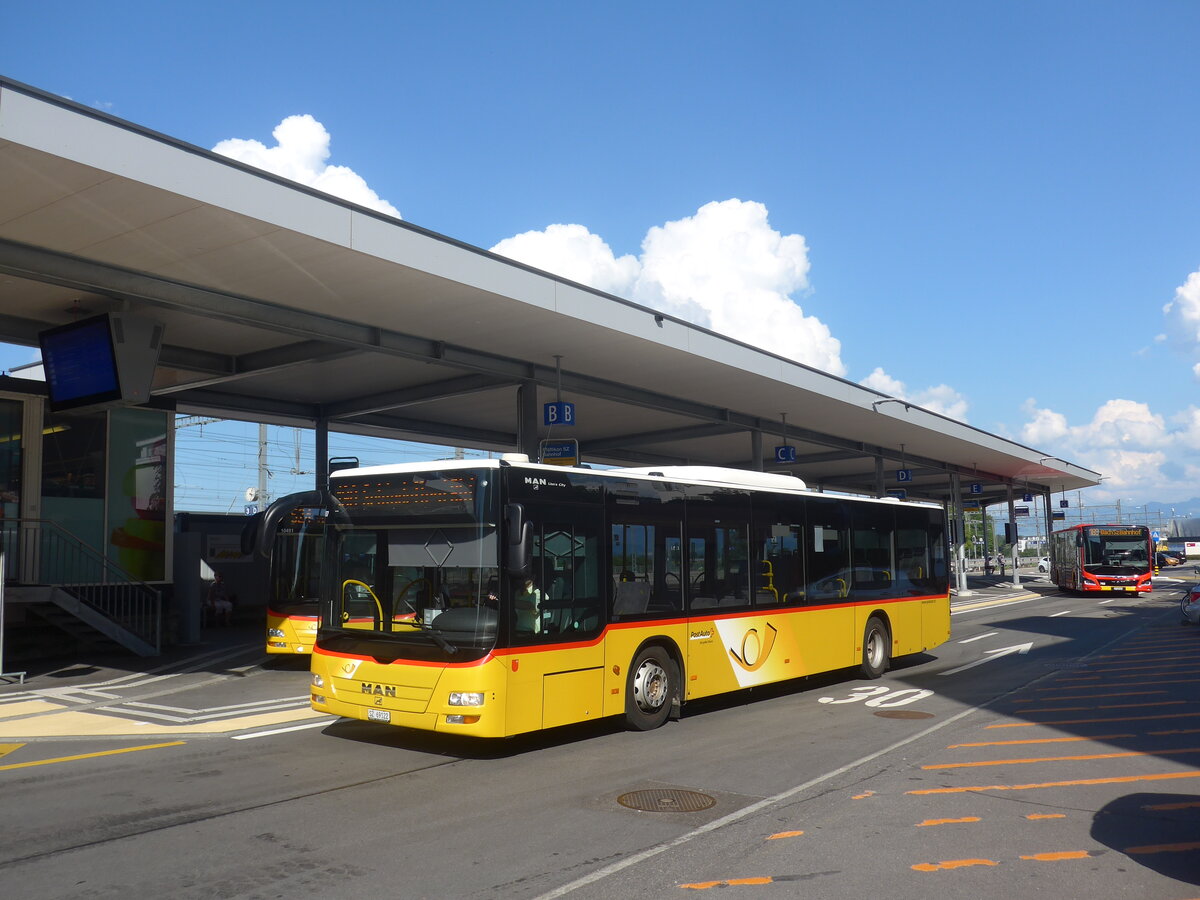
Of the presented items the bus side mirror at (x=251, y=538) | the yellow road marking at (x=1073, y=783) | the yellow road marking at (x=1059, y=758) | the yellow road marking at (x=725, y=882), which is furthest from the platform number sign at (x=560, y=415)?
the yellow road marking at (x=725, y=882)

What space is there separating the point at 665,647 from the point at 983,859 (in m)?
5.23

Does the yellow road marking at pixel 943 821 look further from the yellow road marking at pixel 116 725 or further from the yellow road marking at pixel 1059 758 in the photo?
the yellow road marking at pixel 116 725

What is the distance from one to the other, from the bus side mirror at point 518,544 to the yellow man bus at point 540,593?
0.01 meters

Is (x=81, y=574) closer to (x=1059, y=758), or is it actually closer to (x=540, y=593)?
(x=540, y=593)

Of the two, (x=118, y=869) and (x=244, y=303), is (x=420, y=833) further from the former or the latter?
(x=244, y=303)

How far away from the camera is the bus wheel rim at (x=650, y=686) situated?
10.3 meters

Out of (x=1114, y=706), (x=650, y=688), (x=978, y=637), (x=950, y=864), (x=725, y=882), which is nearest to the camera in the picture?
(x=725, y=882)

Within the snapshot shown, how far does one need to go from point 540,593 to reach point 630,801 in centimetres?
243

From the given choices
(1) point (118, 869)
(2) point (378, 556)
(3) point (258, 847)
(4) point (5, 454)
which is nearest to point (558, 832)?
(3) point (258, 847)

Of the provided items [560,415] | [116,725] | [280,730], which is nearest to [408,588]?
[280,730]

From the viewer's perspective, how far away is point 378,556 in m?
9.53

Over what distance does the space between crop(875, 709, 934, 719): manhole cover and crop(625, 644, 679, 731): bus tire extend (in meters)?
2.61

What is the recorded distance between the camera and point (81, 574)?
19.9 metres

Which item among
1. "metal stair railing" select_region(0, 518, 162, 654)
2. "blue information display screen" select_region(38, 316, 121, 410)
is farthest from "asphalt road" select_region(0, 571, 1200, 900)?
"metal stair railing" select_region(0, 518, 162, 654)
